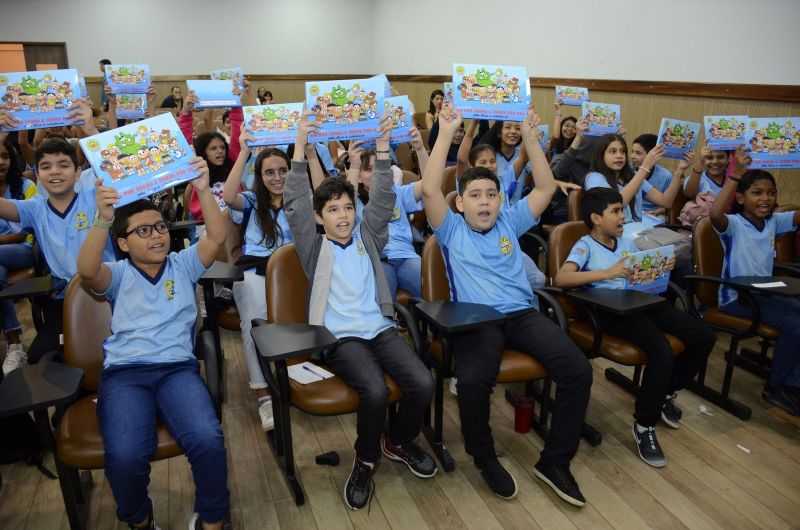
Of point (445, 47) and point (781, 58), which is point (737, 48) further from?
point (445, 47)

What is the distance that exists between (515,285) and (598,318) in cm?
40

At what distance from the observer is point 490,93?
9.41 ft

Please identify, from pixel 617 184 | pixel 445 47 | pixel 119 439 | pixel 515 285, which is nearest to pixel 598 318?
pixel 515 285

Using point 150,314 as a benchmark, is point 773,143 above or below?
above

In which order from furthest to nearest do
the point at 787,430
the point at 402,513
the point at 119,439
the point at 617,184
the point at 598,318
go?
the point at 617,184
the point at 787,430
the point at 598,318
the point at 402,513
the point at 119,439

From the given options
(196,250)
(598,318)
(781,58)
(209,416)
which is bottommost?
(209,416)

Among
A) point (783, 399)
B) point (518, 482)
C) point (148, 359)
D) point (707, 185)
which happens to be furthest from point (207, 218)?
point (707, 185)

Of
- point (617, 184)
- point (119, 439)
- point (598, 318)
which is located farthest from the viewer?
point (617, 184)

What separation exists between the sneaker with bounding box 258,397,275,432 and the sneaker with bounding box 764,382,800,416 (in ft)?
8.74

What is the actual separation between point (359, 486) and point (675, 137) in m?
3.16

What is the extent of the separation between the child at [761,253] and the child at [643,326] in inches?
19.2

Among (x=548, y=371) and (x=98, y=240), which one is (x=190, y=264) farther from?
(x=548, y=371)

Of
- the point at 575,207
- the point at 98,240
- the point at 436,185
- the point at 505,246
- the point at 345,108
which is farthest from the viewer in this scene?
the point at 575,207

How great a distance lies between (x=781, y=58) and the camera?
173 inches
